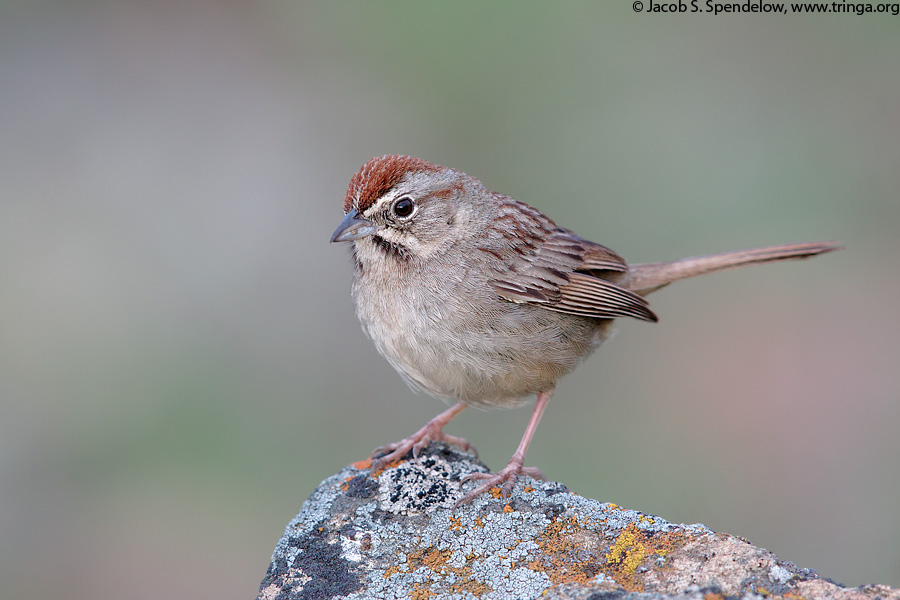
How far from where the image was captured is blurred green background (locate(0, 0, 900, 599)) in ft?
23.4

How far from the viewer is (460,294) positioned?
463 cm

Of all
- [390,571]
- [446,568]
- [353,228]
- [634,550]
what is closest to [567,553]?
[634,550]

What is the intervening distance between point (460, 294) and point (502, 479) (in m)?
1.02

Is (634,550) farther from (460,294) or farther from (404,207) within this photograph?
(404,207)

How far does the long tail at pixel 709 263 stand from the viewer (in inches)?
212

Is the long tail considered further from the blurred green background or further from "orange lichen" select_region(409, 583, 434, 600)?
"orange lichen" select_region(409, 583, 434, 600)

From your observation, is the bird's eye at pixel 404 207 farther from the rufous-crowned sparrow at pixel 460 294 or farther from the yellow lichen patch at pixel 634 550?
the yellow lichen patch at pixel 634 550

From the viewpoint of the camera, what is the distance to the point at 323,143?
33.0 ft

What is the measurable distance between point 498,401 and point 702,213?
16.8ft

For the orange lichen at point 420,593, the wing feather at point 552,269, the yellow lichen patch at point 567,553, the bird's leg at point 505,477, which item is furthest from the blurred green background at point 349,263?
the orange lichen at point 420,593

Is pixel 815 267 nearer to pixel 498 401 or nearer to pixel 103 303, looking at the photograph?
pixel 498 401

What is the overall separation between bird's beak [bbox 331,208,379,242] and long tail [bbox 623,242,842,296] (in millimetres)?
1961

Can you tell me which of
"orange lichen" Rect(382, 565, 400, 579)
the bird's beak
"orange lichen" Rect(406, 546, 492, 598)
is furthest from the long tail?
"orange lichen" Rect(382, 565, 400, 579)

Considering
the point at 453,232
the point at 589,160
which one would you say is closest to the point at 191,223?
the point at 589,160
